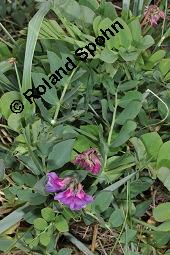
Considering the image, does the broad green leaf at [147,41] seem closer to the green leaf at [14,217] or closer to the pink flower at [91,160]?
the pink flower at [91,160]

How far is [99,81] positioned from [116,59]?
0.06 metres

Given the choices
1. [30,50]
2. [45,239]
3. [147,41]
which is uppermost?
[30,50]

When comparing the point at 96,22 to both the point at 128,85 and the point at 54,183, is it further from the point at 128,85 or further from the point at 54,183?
the point at 54,183

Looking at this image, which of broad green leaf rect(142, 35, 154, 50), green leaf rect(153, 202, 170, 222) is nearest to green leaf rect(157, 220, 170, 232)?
green leaf rect(153, 202, 170, 222)

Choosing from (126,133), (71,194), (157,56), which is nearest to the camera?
(71,194)

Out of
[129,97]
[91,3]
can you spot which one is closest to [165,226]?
[129,97]

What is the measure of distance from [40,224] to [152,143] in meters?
0.24

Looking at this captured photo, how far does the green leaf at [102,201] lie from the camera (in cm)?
100

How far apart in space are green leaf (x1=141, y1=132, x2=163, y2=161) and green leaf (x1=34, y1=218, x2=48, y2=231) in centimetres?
22

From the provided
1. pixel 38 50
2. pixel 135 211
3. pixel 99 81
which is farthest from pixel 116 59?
pixel 135 211

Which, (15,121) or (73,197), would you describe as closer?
(73,197)

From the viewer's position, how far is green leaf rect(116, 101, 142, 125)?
1.06 m

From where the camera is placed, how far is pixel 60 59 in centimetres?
→ 111

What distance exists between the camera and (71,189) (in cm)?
94
